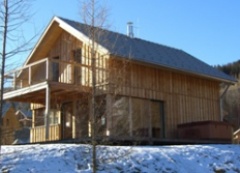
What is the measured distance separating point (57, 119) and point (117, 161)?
11658mm

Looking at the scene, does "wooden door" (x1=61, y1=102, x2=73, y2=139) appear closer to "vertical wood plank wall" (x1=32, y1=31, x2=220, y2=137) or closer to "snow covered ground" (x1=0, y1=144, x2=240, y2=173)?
"vertical wood plank wall" (x1=32, y1=31, x2=220, y2=137)

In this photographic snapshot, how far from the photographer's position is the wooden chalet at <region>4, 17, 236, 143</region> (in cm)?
2259

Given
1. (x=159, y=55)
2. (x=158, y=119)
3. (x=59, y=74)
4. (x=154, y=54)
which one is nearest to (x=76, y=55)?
(x=59, y=74)

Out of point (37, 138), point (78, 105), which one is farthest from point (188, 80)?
point (37, 138)

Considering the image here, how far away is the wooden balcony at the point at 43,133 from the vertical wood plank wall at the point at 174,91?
4.65m

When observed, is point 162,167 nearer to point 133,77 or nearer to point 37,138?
point 133,77

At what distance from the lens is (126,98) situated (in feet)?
77.2

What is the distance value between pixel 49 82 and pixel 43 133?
628cm

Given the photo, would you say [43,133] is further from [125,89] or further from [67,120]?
[125,89]

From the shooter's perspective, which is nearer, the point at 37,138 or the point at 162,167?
the point at 162,167

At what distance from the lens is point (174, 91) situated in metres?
26.2

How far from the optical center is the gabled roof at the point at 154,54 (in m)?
23.5

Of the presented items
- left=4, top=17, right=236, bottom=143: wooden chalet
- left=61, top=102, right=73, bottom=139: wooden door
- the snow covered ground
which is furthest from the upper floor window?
the snow covered ground

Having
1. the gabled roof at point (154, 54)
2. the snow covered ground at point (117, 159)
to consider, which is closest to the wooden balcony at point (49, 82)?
the gabled roof at point (154, 54)
